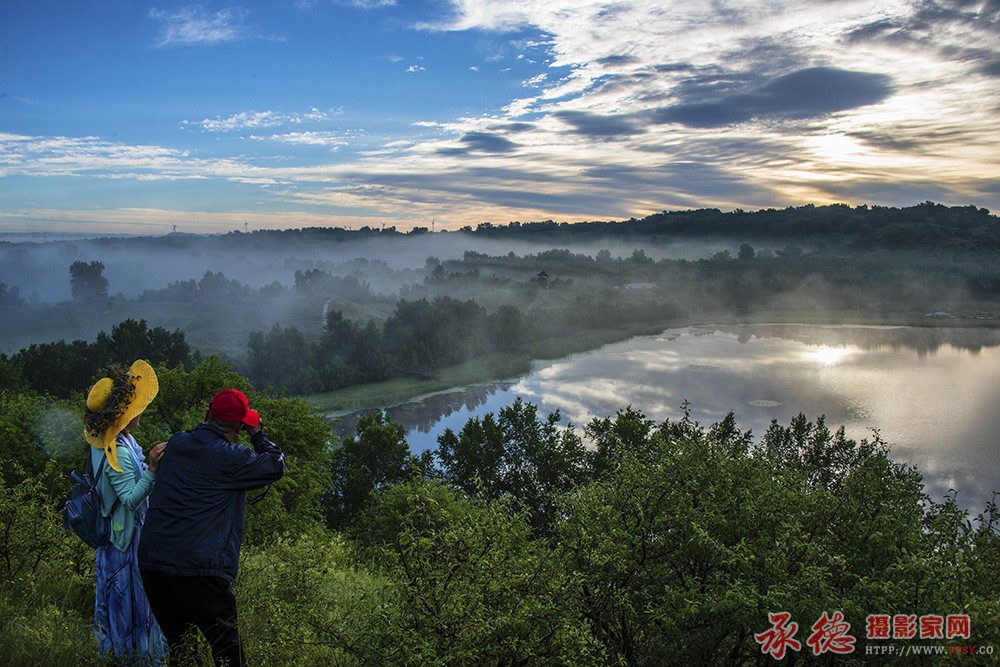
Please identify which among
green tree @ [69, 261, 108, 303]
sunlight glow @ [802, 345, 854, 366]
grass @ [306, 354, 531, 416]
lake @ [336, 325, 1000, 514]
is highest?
green tree @ [69, 261, 108, 303]

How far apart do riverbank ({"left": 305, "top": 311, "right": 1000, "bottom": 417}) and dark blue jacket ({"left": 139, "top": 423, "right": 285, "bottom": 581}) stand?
103 feet

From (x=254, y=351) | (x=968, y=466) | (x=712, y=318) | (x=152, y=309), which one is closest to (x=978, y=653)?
(x=968, y=466)

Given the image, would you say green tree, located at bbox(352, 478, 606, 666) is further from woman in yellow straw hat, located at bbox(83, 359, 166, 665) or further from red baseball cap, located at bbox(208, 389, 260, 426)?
woman in yellow straw hat, located at bbox(83, 359, 166, 665)

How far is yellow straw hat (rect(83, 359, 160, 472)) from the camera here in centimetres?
474

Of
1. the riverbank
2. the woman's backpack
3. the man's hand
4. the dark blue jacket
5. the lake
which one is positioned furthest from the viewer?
the riverbank

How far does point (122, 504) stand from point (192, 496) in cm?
72

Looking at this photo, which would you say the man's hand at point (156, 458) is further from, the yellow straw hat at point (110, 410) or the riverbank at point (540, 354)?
the riverbank at point (540, 354)

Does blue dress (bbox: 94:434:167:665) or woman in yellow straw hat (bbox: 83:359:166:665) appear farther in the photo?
blue dress (bbox: 94:434:167:665)

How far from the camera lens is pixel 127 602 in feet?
16.0

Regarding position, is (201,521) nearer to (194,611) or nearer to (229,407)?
(194,611)

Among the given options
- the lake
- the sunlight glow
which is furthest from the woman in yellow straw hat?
the sunlight glow

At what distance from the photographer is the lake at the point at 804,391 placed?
36406 millimetres

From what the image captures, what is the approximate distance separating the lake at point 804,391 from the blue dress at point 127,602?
28.0 m

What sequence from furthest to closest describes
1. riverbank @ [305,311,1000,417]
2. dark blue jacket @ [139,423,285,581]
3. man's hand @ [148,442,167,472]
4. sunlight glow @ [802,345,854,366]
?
sunlight glow @ [802,345,854,366]
riverbank @ [305,311,1000,417]
man's hand @ [148,442,167,472]
dark blue jacket @ [139,423,285,581]
